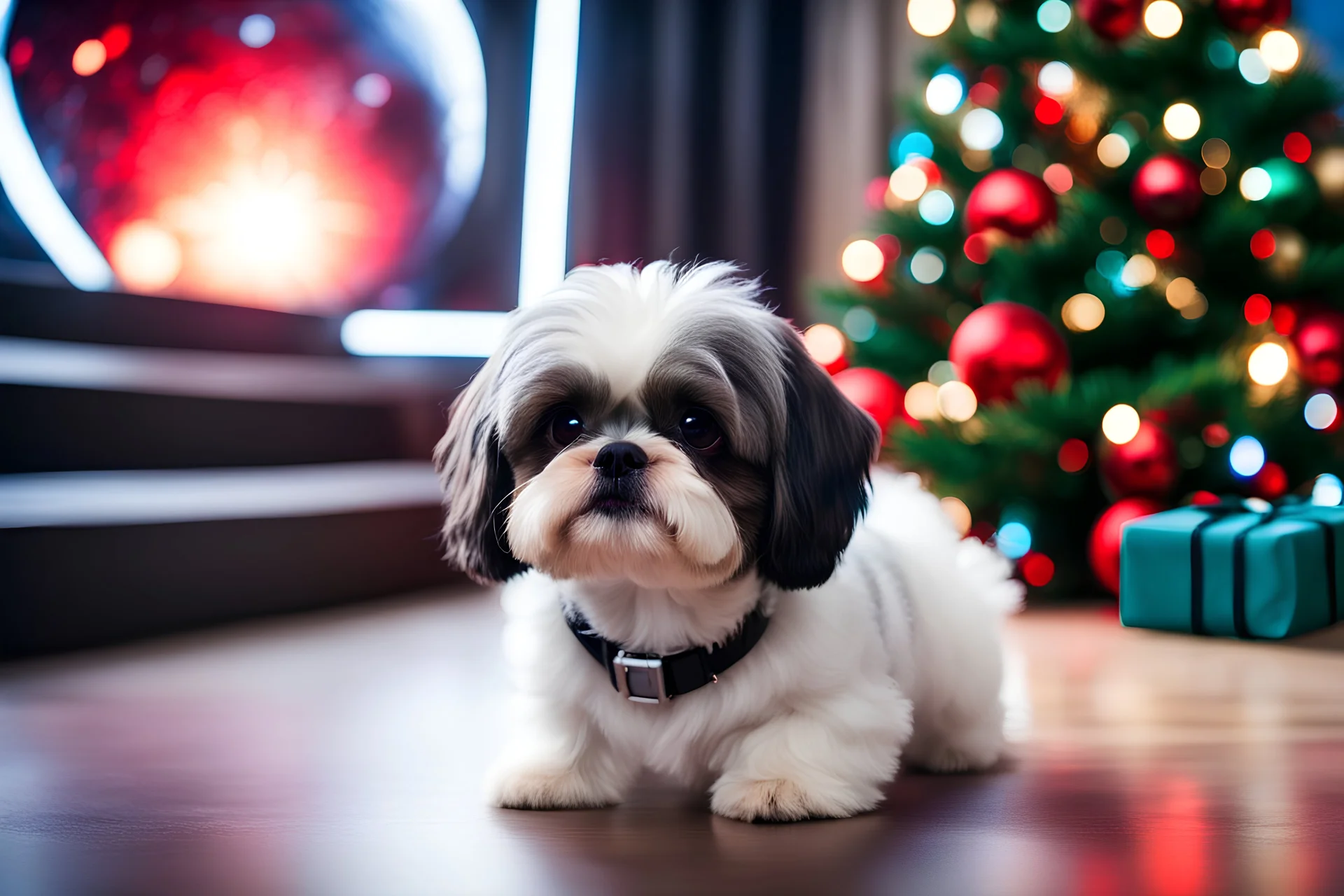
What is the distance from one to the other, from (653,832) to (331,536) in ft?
7.54

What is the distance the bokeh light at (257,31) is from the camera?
4.55 meters

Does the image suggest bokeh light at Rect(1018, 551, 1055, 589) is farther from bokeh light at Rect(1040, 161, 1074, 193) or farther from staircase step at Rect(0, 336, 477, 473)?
staircase step at Rect(0, 336, 477, 473)

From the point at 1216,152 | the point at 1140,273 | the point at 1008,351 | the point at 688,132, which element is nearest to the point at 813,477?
the point at 1008,351

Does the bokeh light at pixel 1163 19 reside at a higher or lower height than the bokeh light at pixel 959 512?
higher

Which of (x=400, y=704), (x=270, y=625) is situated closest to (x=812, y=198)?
(x=270, y=625)

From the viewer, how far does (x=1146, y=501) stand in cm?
327

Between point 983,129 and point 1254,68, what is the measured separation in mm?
745

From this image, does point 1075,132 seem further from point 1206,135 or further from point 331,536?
point 331,536

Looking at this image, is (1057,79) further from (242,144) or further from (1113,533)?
(242,144)

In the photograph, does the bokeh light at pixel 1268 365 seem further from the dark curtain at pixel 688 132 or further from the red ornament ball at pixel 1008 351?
the dark curtain at pixel 688 132

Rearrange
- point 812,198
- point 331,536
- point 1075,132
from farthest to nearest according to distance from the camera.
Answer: point 812,198, point 1075,132, point 331,536

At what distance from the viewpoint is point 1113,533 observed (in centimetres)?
319

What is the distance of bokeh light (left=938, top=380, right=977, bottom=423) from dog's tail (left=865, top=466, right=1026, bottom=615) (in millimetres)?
1542

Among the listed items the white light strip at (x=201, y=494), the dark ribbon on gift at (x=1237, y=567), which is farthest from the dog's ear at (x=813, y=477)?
the white light strip at (x=201, y=494)
